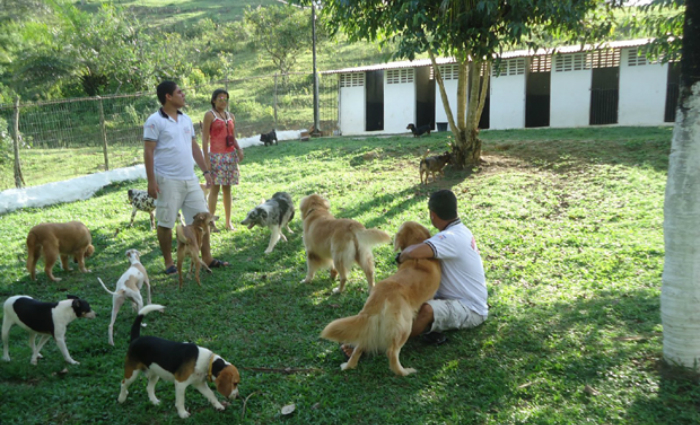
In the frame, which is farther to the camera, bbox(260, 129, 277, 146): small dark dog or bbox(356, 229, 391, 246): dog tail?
bbox(260, 129, 277, 146): small dark dog

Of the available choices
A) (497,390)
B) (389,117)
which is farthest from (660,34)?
(389,117)

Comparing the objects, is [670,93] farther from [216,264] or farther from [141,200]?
[141,200]

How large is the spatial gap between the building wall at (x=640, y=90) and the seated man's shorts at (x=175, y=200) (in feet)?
56.3

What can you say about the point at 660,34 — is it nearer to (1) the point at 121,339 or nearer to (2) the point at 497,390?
(2) the point at 497,390

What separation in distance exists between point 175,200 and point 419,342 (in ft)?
11.0

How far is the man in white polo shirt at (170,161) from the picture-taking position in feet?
18.7

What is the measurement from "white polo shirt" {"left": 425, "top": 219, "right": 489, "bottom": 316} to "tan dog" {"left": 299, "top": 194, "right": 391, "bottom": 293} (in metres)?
0.88

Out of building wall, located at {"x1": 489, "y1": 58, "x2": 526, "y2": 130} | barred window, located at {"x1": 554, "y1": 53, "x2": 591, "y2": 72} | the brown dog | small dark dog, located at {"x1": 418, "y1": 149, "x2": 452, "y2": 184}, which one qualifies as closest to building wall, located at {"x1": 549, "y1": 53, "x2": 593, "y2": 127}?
barred window, located at {"x1": 554, "y1": 53, "x2": 591, "y2": 72}

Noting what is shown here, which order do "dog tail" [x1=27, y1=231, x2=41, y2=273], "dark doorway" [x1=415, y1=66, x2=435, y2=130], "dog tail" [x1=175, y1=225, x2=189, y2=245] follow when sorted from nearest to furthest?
1. "dog tail" [x1=175, y1=225, x2=189, y2=245]
2. "dog tail" [x1=27, y1=231, x2=41, y2=273]
3. "dark doorway" [x1=415, y1=66, x2=435, y2=130]

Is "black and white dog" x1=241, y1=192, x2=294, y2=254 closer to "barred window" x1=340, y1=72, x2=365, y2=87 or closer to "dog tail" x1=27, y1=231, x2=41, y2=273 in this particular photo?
"dog tail" x1=27, y1=231, x2=41, y2=273

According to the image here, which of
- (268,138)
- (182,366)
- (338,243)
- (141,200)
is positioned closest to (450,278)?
(338,243)

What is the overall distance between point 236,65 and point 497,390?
121ft

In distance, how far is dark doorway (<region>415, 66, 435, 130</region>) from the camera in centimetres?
2283

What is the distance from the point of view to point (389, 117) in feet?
74.6
